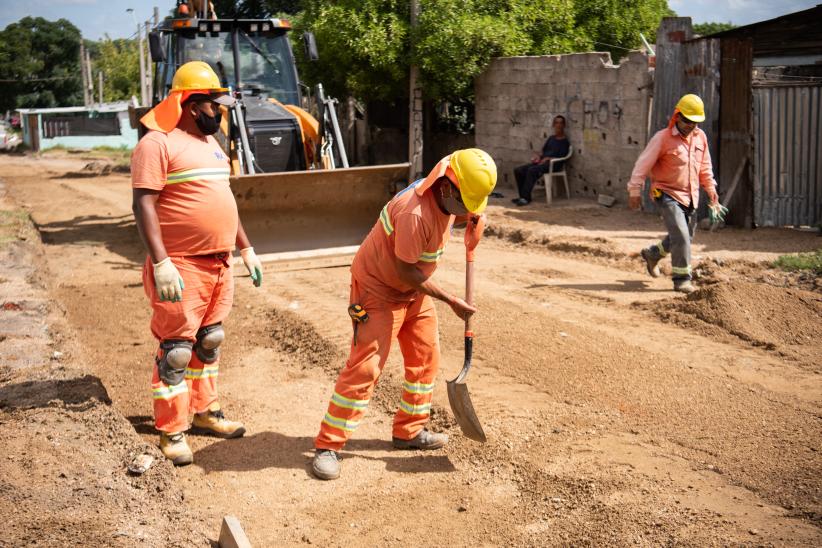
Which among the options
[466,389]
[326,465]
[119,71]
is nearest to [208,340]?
[326,465]

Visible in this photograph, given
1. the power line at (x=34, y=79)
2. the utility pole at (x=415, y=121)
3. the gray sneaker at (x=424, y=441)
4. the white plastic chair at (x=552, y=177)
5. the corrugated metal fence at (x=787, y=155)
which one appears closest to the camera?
the gray sneaker at (x=424, y=441)

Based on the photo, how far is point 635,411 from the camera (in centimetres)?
575

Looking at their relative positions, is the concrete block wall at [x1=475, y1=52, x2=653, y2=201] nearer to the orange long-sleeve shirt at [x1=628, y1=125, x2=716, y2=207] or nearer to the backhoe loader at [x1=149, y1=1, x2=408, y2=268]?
the orange long-sleeve shirt at [x1=628, y1=125, x2=716, y2=207]

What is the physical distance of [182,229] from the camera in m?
4.99

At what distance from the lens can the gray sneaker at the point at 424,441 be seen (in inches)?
211

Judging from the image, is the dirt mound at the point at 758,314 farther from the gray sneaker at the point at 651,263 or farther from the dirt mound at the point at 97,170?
the dirt mound at the point at 97,170

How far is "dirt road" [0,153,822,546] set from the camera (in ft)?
14.8

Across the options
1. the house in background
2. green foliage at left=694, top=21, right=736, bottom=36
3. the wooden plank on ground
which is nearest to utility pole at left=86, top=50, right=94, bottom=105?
the house in background

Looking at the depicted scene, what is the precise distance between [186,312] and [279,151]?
6115 mm

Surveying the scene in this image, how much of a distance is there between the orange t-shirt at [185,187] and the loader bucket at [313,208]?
4.49m

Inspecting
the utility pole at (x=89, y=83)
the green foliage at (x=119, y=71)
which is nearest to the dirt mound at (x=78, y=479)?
the utility pole at (x=89, y=83)

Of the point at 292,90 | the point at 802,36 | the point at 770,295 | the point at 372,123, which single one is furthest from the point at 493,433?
the point at 372,123

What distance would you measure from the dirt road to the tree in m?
46.7

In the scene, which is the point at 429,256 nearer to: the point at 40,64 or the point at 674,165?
the point at 674,165
